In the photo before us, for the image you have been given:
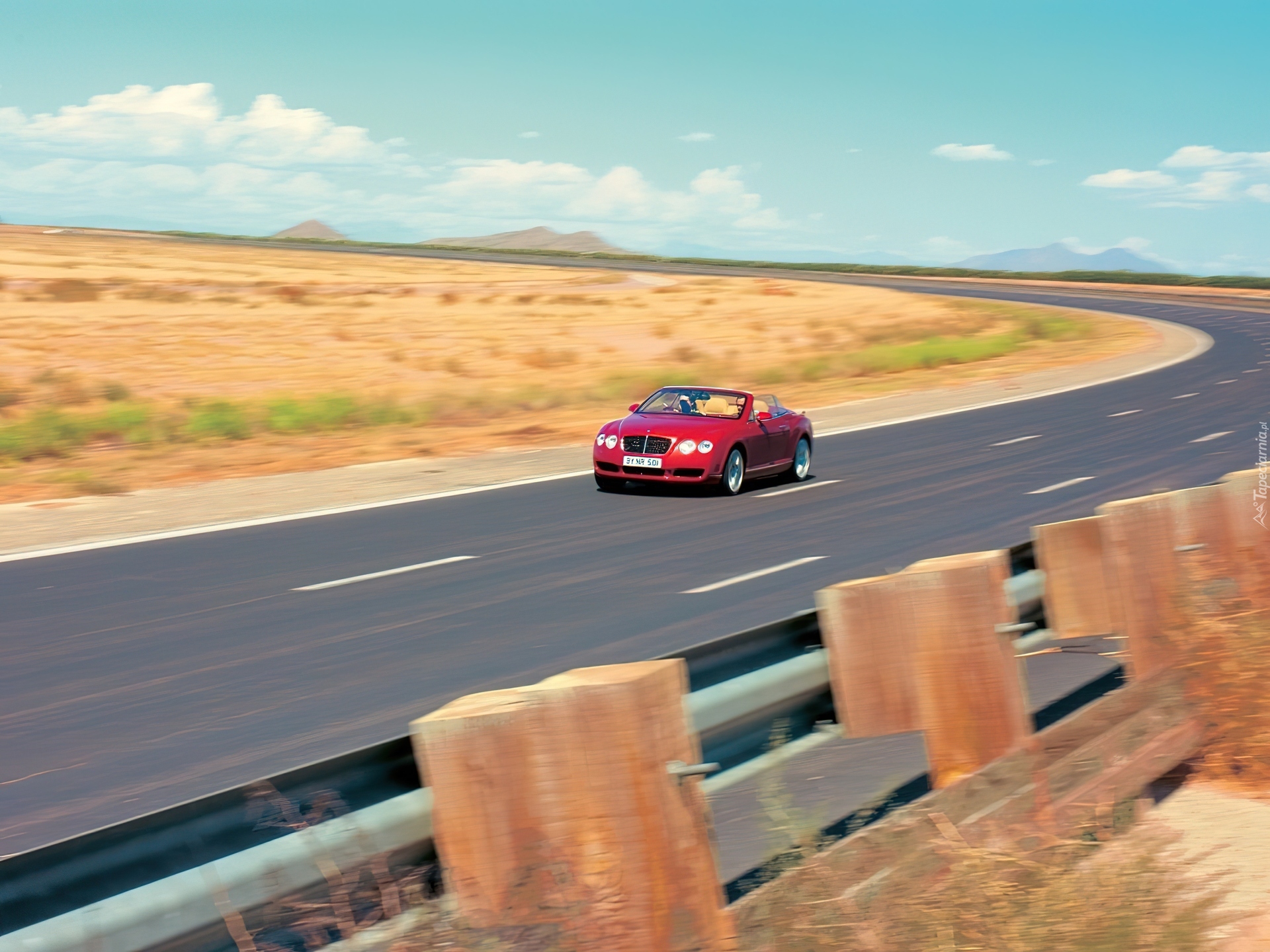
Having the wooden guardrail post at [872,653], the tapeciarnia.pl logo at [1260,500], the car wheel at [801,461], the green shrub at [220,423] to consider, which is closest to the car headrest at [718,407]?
the car wheel at [801,461]

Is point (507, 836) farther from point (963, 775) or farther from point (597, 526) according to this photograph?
point (597, 526)

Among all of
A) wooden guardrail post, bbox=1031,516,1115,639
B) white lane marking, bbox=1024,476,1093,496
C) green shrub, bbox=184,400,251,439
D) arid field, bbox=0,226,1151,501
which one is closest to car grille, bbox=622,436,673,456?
white lane marking, bbox=1024,476,1093,496

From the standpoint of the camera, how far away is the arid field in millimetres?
22297

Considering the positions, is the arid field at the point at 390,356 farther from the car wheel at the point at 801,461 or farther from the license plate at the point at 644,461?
the car wheel at the point at 801,461

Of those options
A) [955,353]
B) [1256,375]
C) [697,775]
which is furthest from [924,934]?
[955,353]

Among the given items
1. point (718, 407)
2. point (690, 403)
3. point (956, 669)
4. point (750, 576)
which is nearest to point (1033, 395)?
point (718, 407)

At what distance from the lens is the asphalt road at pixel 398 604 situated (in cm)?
672

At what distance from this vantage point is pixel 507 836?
3.20m

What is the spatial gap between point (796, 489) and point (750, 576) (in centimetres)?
625

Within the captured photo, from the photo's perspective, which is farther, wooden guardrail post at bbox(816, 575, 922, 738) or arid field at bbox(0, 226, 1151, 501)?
arid field at bbox(0, 226, 1151, 501)

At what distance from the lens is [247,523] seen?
14.1m

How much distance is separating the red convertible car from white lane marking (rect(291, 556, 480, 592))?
4649 mm

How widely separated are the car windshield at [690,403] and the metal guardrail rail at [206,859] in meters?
14.1

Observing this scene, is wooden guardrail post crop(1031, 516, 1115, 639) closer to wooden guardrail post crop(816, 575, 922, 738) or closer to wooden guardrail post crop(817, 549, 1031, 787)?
wooden guardrail post crop(817, 549, 1031, 787)
